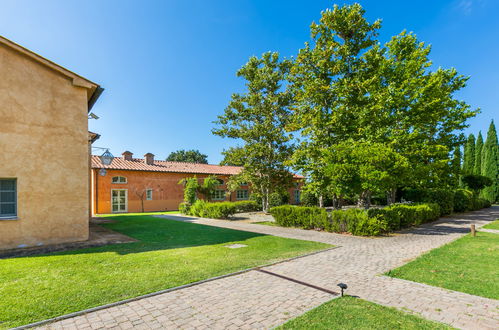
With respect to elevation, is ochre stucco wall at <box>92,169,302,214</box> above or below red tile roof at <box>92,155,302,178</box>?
below

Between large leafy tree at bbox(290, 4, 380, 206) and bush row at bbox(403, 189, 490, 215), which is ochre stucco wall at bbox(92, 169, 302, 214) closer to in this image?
large leafy tree at bbox(290, 4, 380, 206)

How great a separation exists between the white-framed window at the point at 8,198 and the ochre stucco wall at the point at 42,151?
29 centimetres

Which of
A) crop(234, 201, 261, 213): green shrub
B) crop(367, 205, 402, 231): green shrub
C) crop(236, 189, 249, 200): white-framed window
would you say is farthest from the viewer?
crop(236, 189, 249, 200): white-framed window

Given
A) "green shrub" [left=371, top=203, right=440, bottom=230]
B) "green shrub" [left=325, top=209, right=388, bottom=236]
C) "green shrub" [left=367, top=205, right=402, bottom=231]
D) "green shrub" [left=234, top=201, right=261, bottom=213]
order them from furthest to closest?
"green shrub" [left=234, top=201, right=261, bottom=213], "green shrub" [left=371, top=203, right=440, bottom=230], "green shrub" [left=367, top=205, right=402, bottom=231], "green shrub" [left=325, top=209, right=388, bottom=236]

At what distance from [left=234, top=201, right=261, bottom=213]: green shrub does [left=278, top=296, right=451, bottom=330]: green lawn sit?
20255mm

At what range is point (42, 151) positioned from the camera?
340 inches

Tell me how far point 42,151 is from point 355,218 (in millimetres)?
12497

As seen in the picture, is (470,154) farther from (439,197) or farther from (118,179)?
(118,179)

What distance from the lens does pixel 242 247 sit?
896cm

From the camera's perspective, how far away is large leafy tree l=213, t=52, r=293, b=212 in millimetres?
21156

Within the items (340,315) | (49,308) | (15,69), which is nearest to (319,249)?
(340,315)

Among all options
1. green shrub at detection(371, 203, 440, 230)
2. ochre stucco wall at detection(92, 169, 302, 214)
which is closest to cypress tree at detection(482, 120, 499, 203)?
green shrub at detection(371, 203, 440, 230)

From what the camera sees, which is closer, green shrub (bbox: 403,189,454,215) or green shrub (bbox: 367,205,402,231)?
green shrub (bbox: 367,205,402,231)

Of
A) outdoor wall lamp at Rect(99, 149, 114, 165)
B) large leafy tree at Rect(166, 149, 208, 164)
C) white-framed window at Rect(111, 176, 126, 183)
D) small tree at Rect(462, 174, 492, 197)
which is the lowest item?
small tree at Rect(462, 174, 492, 197)
